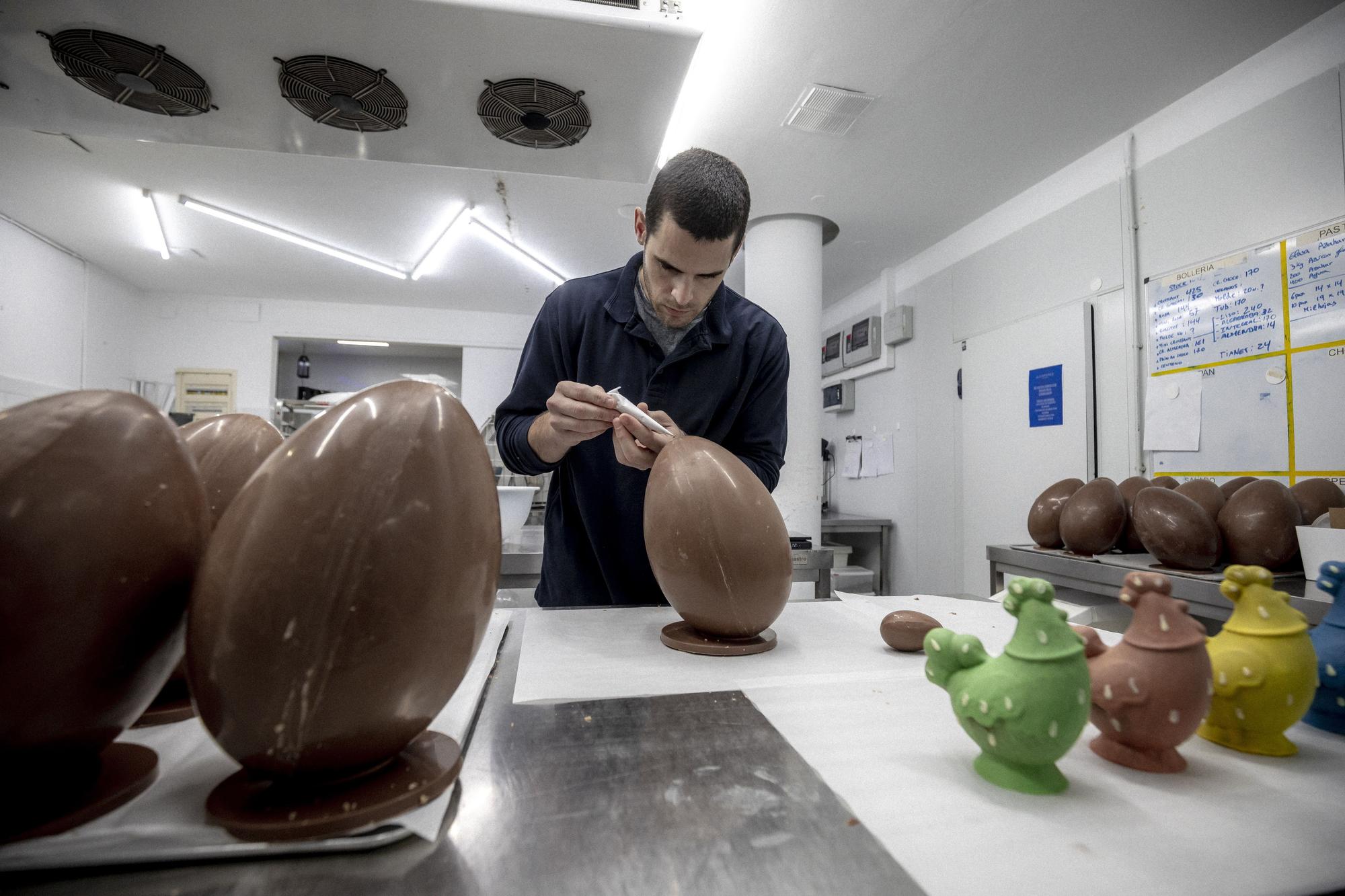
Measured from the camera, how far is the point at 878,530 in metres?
4.39

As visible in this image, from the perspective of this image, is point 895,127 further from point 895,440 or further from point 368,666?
point 368,666

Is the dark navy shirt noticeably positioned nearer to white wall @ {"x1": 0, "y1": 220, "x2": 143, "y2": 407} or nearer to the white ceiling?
the white ceiling

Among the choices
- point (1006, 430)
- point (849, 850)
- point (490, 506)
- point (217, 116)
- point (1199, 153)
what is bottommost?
point (849, 850)

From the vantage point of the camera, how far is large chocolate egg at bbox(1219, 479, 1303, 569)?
5.24ft

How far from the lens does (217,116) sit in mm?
1290

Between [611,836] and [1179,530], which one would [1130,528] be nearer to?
[1179,530]

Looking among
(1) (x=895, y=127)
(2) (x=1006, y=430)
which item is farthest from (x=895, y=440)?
(1) (x=895, y=127)

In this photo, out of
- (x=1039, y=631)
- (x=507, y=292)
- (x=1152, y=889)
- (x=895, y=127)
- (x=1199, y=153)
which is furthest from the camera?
(x=507, y=292)

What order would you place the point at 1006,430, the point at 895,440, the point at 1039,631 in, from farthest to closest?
the point at 895,440 → the point at 1006,430 → the point at 1039,631

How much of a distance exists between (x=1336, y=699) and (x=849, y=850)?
52 cm

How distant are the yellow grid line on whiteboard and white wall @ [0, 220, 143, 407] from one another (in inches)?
252

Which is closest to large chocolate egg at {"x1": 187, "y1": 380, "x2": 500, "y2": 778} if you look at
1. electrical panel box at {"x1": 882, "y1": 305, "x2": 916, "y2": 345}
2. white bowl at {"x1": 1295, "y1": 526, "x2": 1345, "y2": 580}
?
white bowl at {"x1": 1295, "y1": 526, "x2": 1345, "y2": 580}

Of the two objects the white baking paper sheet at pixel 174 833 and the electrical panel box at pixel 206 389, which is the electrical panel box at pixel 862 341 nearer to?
the white baking paper sheet at pixel 174 833

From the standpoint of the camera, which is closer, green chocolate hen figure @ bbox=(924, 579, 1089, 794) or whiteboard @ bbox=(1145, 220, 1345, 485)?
green chocolate hen figure @ bbox=(924, 579, 1089, 794)
